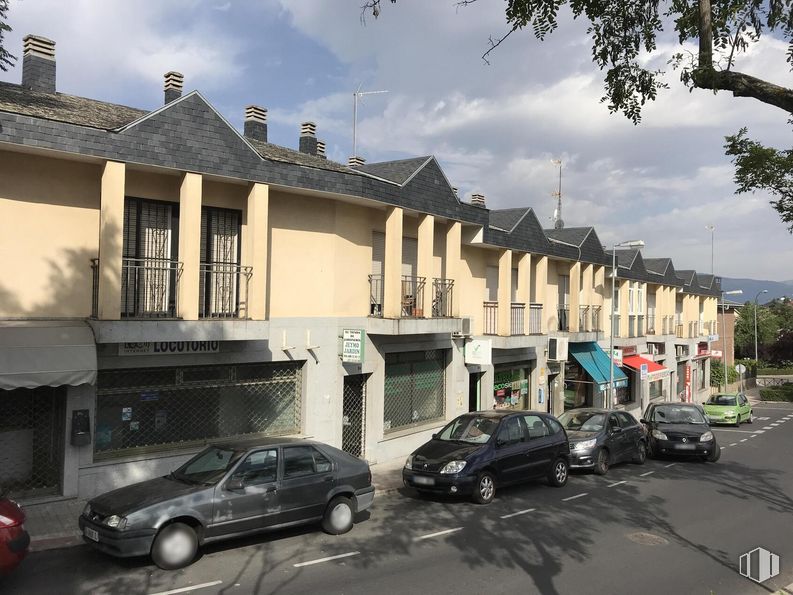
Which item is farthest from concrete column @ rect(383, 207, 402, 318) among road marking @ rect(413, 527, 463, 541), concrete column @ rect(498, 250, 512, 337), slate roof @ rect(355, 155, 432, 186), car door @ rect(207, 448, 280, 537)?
car door @ rect(207, 448, 280, 537)

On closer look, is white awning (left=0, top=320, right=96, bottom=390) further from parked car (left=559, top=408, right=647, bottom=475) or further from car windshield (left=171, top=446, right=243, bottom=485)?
parked car (left=559, top=408, right=647, bottom=475)

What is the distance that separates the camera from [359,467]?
10.1 m

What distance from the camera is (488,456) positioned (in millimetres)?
11930

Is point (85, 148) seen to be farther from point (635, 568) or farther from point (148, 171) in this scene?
point (635, 568)

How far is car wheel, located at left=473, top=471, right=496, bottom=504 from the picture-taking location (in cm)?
1166

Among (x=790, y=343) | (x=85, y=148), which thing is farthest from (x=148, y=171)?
(x=790, y=343)

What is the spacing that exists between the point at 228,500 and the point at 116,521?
54.4 inches

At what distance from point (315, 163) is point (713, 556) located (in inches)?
433

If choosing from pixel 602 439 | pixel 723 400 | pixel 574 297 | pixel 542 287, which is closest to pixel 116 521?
pixel 602 439

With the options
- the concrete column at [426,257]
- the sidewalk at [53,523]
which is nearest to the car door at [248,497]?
the sidewalk at [53,523]

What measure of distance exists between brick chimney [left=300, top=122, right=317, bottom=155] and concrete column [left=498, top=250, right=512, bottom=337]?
6.89 metres

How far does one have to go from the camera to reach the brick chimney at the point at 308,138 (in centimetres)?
1759

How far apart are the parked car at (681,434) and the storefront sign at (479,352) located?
5.25 m

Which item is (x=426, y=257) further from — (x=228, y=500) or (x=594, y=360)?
(x=594, y=360)
